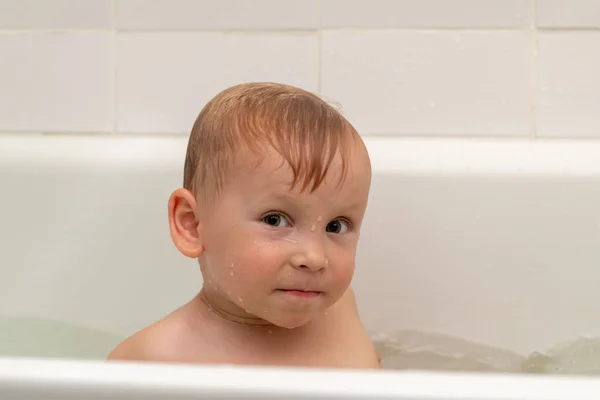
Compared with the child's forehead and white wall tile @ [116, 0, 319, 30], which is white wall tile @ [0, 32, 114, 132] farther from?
the child's forehead

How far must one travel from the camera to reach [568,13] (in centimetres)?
133

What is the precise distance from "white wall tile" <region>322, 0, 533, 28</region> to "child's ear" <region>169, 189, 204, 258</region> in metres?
0.60

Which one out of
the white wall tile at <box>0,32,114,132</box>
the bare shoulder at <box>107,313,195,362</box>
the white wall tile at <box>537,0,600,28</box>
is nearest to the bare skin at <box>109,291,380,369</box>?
the bare shoulder at <box>107,313,195,362</box>

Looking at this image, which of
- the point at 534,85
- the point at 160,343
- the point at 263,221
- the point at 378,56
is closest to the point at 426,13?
the point at 378,56

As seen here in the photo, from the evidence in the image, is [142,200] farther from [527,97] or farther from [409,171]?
[527,97]

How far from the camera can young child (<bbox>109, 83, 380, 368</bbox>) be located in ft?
2.64

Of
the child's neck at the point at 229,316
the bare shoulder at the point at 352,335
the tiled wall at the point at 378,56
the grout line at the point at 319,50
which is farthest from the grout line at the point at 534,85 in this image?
the child's neck at the point at 229,316

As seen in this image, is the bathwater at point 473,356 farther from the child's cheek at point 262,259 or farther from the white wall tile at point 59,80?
the white wall tile at point 59,80

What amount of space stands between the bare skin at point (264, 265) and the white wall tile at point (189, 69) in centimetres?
54

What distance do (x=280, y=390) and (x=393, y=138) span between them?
906 millimetres

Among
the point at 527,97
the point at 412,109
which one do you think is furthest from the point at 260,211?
the point at 527,97

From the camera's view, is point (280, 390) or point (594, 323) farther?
point (594, 323)

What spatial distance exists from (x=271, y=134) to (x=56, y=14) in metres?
0.79

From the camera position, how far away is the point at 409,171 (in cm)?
127
